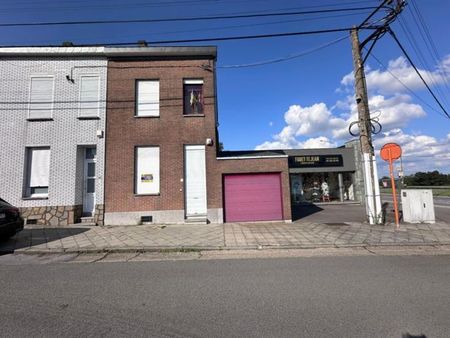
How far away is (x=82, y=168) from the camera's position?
12406 mm

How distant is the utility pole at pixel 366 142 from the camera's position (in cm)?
1136

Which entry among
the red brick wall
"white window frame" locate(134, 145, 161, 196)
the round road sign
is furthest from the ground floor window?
"white window frame" locate(134, 145, 161, 196)

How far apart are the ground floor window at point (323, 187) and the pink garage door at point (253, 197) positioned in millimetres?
10860

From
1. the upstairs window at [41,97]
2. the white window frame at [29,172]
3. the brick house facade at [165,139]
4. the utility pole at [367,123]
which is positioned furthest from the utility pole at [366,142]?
the white window frame at [29,172]

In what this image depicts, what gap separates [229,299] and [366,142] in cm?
1001

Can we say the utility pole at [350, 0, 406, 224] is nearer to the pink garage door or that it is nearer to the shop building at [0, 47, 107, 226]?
the pink garage door

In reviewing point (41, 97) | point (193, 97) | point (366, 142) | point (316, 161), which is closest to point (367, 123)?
point (366, 142)

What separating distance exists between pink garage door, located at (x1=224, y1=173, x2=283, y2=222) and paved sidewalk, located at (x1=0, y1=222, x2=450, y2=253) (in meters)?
0.94

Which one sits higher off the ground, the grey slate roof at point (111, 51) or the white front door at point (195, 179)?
the grey slate roof at point (111, 51)

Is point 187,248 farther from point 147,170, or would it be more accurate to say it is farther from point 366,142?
point 366,142

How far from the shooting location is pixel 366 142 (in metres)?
11.7

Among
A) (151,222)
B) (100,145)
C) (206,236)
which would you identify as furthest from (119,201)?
(206,236)

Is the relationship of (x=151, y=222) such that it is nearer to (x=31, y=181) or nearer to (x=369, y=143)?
(x=31, y=181)

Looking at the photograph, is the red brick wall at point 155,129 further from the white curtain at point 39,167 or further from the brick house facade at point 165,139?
the white curtain at point 39,167
